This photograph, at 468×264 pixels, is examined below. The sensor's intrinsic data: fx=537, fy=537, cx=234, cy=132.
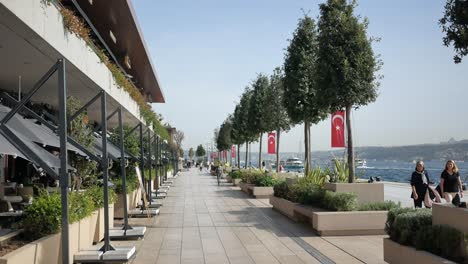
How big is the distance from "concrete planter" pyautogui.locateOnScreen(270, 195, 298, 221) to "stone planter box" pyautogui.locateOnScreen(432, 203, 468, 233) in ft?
23.9

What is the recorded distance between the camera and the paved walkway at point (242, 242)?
9548mm

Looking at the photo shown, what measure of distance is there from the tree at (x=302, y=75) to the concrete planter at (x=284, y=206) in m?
2.53

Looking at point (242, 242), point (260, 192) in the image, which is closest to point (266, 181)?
point (260, 192)

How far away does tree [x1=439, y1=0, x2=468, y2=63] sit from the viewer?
7465mm

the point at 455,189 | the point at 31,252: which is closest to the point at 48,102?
the point at 31,252

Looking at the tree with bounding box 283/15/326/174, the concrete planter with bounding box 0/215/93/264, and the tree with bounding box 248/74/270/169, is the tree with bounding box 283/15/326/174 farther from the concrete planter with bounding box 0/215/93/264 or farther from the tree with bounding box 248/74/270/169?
the concrete planter with bounding box 0/215/93/264

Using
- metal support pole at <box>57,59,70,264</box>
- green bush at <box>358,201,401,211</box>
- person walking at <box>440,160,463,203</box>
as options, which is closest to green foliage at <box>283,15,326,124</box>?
person walking at <box>440,160,463,203</box>

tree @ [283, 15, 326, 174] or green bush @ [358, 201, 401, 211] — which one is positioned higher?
tree @ [283, 15, 326, 174]

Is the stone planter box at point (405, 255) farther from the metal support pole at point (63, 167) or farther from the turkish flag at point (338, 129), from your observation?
the turkish flag at point (338, 129)

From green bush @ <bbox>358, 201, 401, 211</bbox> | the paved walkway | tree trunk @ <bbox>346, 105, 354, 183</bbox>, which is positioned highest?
tree trunk @ <bbox>346, 105, 354, 183</bbox>

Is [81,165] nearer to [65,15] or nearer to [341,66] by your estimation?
[65,15]

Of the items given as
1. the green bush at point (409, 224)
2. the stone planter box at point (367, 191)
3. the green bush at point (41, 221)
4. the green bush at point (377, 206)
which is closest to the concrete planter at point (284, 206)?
the stone planter box at point (367, 191)

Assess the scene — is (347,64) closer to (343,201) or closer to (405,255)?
(343,201)

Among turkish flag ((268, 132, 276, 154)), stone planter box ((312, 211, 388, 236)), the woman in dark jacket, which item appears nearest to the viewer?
stone planter box ((312, 211, 388, 236))
